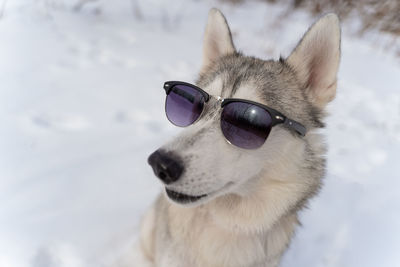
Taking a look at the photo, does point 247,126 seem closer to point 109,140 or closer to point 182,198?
point 182,198

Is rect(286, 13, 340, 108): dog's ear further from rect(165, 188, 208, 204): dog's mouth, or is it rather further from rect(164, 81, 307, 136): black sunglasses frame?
rect(165, 188, 208, 204): dog's mouth

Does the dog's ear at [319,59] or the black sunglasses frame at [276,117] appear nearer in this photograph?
the black sunglasses frame at [276,117]

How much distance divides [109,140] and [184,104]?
4.98 feet

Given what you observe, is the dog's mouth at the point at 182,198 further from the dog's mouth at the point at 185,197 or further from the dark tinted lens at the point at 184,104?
the dark tinted lens at the point at 184,104

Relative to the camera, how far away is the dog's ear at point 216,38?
172 centimetres

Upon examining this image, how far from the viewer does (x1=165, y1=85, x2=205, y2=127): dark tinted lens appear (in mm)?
1478

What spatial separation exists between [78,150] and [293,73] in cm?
200

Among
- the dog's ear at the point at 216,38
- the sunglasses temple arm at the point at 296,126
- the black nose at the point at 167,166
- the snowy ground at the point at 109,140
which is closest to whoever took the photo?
the black nose at the point at 167,166

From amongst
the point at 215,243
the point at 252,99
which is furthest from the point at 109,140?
the point at 252,99

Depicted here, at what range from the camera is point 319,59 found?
156 centimetres

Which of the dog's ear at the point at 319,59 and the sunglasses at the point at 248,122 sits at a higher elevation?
the dog's ear at the point at 319,59

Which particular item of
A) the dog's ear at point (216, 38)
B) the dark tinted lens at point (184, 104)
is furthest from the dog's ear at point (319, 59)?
the dark tinted lens at point (184, 104)

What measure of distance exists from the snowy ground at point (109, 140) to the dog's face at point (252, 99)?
1.01 m

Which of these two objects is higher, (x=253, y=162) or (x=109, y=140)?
(x=253, y=162)
